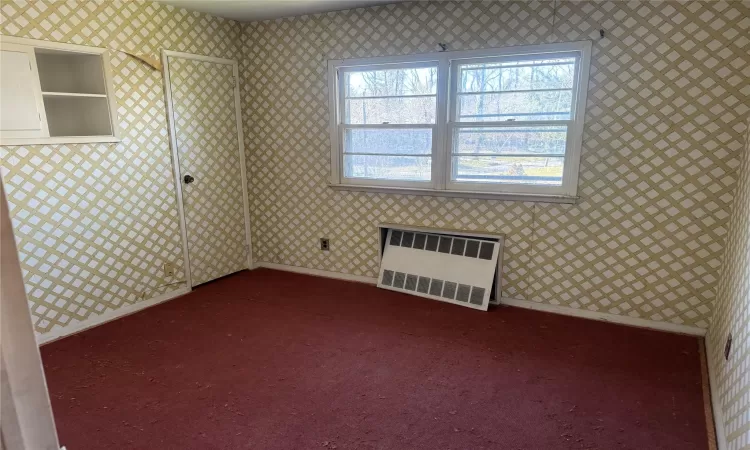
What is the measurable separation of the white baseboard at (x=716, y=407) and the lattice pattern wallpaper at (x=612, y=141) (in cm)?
59

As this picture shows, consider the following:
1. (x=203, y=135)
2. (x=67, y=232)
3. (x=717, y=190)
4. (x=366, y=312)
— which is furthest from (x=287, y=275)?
(x=717, y=190)

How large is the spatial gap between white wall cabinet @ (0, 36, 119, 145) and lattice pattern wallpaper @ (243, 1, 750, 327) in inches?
56.9

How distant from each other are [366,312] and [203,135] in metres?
2.13

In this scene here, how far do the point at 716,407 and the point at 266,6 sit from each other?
3.90 m

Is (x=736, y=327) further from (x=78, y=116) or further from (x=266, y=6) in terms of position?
(x=78, y=116)

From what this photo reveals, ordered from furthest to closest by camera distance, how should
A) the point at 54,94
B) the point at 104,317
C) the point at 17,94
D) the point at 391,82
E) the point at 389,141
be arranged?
the point at 389,141, the point at 391,82, the point at 104,317, the point at 54,94, the point at 17,94

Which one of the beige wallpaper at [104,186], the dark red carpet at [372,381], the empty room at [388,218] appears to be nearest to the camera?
the dark red carpet at [372,381]

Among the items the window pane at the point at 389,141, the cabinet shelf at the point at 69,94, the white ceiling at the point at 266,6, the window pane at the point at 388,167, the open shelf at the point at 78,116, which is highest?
the white ceiling at the point at 266,6

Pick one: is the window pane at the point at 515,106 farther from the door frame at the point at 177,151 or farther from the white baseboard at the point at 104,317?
the white baseboard at the point at 104,317

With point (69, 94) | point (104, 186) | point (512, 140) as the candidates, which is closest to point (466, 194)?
point (512, 140)

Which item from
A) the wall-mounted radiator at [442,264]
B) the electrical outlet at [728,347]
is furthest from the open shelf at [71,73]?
the electrical outlet at [728,347]

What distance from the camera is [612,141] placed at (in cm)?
297

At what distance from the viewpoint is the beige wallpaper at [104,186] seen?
281 cm

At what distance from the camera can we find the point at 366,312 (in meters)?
3.41
